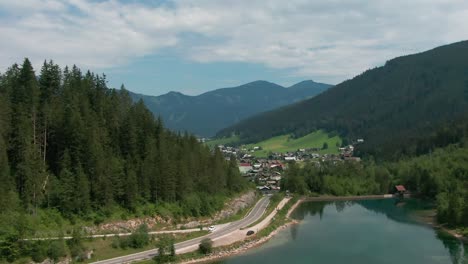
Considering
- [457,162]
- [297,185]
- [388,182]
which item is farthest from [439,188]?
[297,185]

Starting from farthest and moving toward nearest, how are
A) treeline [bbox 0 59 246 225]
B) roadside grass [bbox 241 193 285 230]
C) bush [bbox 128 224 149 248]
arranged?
roadside grass [bbox 241 193 285 230] → treeline [bbox 0 59 246 225] → bush [bbox 128 224 149 248]

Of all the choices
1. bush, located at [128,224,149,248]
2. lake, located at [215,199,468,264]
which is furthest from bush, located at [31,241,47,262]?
lake, located at [215,199,468,264]

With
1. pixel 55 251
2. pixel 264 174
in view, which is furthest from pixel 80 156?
pixel 264 174

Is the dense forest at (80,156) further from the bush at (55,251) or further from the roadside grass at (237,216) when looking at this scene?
the bush at (55,251)

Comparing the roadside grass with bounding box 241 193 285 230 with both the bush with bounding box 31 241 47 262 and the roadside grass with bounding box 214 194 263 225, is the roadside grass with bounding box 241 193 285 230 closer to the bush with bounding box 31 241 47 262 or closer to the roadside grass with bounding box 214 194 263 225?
the roadside grass with bounding box 214 194 263 225

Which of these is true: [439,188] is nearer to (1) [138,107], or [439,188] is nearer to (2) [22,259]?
(1) [138,107]

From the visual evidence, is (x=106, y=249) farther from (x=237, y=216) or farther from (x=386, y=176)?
(x=386, y=176)
